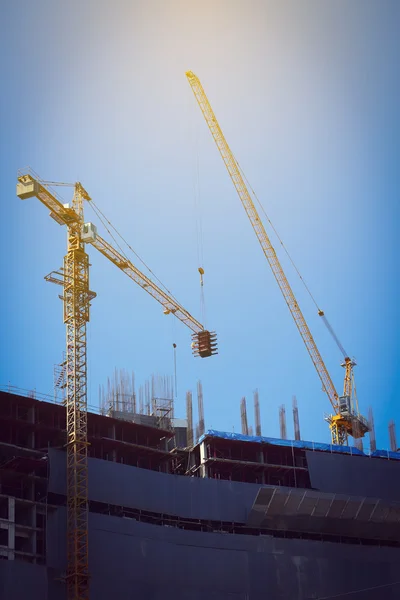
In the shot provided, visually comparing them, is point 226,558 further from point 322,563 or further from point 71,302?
point 71,302

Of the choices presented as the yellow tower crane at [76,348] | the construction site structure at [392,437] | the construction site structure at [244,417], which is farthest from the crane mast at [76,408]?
the construction site structure at [392,437]

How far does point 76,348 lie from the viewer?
283 ft

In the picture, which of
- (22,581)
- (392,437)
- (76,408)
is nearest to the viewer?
(22,581)

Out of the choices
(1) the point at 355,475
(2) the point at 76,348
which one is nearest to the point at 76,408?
(2) the point at 76,348

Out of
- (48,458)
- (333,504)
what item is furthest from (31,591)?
(333,504)

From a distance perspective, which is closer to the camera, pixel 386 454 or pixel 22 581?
pixel 22 581

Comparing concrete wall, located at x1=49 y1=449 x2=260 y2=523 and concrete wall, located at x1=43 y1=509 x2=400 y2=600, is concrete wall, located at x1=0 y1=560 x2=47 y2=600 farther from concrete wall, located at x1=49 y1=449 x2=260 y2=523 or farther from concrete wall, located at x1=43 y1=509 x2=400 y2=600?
concrete wall, located at x1=49 y1=449 x2=260 y2=523

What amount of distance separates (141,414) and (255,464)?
12.3m

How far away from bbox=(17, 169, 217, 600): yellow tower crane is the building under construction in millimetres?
1111

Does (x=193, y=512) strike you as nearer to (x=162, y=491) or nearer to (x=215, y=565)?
(x=162, y=491)

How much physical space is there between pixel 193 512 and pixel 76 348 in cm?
1871

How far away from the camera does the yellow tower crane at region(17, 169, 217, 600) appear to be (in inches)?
3083

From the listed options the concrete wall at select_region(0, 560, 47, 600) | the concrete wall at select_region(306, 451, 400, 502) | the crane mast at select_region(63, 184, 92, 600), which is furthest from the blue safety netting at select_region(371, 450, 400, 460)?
the concrete wall at select_region(0, 560, 47, 600)

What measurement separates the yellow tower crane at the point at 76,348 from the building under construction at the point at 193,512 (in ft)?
3.64
